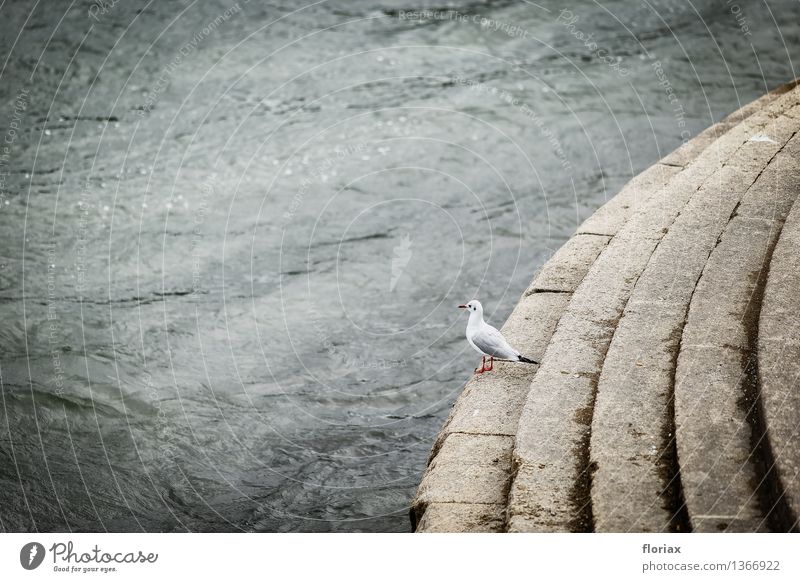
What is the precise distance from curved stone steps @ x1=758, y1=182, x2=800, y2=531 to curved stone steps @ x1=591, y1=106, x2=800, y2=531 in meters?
0.39

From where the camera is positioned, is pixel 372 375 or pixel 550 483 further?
pixel 372 375

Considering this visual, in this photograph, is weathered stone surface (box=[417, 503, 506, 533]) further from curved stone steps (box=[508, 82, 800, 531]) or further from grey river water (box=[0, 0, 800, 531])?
grey river water (box=[0, 0, 800, 531])

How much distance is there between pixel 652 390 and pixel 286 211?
16.1ft

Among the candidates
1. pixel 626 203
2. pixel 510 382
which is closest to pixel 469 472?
pixel 510 382

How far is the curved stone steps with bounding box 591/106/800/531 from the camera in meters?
3.22

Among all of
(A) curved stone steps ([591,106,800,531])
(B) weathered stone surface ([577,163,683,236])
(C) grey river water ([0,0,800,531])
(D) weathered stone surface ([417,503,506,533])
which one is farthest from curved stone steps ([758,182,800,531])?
(C) grey river water ([0,0,800,531])

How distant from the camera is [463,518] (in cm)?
351

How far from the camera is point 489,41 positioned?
10.6m

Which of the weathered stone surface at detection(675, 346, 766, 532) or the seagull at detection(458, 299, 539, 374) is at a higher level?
the seagull at detection(458, 299, 539, 374)

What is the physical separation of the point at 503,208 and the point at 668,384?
14.2ft

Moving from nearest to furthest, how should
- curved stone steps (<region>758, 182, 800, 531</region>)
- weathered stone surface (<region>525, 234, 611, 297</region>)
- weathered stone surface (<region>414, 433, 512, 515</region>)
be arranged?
curved stone steps (<region>758, 182, 800, 531</region>)
weathered stone surface (<region>414, 433, 512, 515</region>)
weathered stone surface (<region>525, 234, 611, 297</region>)

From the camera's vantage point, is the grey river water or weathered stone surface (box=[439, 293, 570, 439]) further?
the grey river water

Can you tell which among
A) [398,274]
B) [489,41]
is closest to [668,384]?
[398,274]
